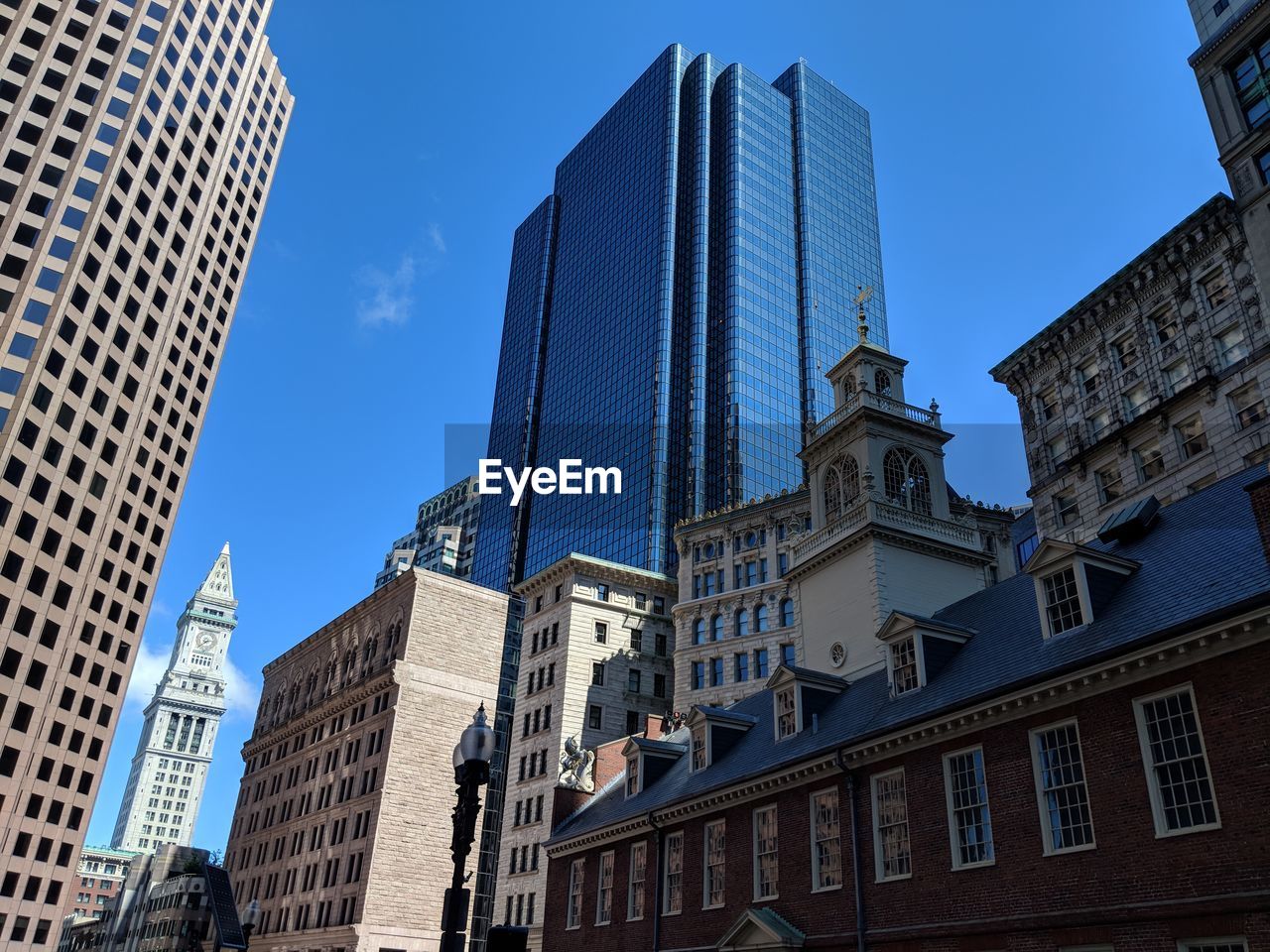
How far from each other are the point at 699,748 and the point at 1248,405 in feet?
95.1

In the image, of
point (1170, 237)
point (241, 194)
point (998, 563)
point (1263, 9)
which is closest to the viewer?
point (1263, 9)

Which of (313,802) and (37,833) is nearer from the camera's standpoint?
(37,833)

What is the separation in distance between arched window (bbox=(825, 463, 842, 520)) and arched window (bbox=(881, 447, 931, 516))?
2217 mm

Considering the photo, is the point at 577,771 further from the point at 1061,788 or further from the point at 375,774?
the point at 375,774

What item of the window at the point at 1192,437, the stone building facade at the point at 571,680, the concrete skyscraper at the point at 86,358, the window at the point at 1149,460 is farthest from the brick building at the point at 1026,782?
the concrete skyscraper at the point at 86,358

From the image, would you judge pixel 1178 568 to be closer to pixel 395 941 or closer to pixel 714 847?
pixel 714 847

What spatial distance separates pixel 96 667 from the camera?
8625 centimetres

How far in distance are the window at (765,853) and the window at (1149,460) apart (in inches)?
1182

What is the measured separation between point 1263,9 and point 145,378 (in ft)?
284

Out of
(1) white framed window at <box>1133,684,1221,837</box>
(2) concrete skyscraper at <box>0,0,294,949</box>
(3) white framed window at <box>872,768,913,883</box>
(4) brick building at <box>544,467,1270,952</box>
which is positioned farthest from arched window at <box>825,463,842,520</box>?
(2) concrete skyscraper at <box>0,0,294,949</box>

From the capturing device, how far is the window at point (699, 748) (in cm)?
3669

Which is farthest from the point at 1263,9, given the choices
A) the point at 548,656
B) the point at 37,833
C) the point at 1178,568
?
the point at 37,833

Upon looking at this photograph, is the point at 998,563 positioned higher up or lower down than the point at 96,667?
higher up

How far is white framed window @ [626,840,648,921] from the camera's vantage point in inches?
1393
